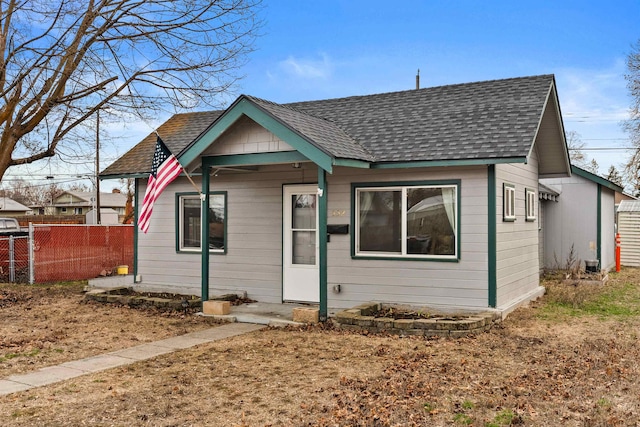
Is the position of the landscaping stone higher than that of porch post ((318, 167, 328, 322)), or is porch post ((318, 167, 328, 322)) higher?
porch post ((318, 167, 328, 322))

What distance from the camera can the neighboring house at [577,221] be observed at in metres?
17.4

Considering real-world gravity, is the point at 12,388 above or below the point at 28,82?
below

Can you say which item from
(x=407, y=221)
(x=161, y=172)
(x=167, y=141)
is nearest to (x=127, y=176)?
(x=167, y=141)

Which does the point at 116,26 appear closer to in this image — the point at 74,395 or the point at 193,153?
the point at 193,153

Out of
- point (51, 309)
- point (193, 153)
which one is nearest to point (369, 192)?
point (193, 153)

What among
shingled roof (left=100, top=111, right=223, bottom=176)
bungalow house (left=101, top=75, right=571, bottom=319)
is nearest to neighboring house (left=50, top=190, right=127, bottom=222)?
shingled roof (left=100, top=111, right=223, bottom=176)

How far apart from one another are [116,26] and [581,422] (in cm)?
1145

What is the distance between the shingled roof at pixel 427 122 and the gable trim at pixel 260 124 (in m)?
0.08

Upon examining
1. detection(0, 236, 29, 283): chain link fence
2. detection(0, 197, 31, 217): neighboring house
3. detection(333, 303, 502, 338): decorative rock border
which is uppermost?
detection(0, 197, 31, 217): neighboring house

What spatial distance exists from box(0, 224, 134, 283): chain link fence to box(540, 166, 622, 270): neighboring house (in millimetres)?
13607

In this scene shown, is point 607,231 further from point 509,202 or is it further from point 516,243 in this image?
point 509,202

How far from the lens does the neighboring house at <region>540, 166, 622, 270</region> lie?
1744 cm

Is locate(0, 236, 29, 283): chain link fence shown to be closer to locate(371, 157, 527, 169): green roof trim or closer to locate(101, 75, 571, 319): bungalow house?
locate(101, 75, 571, 319): bungalow house

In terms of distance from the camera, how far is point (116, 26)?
1237cm
